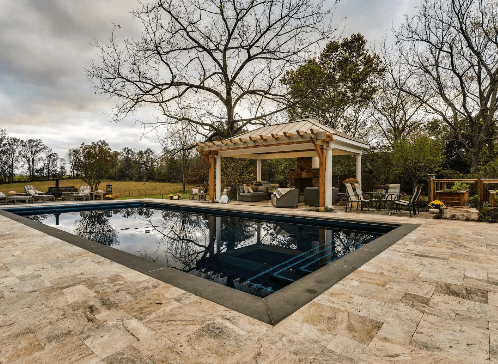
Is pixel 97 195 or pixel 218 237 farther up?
pixel 97 195

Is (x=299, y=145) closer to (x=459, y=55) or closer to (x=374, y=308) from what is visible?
(x=374, y=308)

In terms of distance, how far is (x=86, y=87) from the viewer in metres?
12.8

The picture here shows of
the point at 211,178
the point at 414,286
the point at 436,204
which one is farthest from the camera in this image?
the point at 211,178

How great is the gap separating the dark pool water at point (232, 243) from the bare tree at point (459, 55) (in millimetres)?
12348

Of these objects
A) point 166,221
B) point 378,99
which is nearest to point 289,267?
point 166,221

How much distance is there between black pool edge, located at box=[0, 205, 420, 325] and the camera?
2.17m

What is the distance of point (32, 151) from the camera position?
1062 inches

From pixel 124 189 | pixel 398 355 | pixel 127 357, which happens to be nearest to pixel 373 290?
pixel 398 355

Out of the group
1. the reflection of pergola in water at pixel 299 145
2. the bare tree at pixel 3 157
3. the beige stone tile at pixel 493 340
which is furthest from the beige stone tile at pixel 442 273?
the bare tree at pixel 3 157

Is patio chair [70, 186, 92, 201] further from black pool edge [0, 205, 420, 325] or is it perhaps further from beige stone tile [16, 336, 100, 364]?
beige stone tile [16, 336, 100, 364]

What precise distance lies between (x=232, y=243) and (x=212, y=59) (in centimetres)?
1300

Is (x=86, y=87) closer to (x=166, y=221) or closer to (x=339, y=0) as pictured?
(x=166, y=221)

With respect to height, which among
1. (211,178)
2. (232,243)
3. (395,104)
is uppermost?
(395,104)

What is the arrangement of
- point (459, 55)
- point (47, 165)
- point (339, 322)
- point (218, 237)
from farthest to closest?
point (47, 165) → point (459, 55) → point (218, 237) → point (339, 322)
